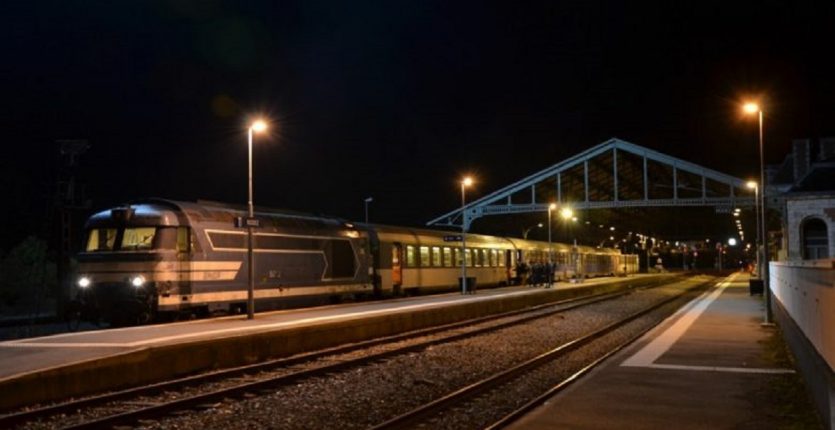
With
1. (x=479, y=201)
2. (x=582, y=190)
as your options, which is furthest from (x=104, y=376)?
(x=582, y=190)

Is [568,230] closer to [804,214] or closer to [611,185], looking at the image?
[611,185]

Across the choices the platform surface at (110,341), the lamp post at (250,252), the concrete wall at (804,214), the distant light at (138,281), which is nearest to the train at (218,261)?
the distant light at (138,281)

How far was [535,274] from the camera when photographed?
5066 centimetres

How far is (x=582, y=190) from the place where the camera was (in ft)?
292

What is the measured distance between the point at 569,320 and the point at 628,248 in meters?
89.6

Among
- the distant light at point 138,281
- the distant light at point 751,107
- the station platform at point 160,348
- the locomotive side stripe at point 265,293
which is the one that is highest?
the distant light at point 751,107

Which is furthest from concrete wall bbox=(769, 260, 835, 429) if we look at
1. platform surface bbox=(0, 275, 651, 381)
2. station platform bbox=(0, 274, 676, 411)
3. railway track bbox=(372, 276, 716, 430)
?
platform surface bbox=(0, 275, 651, 381)

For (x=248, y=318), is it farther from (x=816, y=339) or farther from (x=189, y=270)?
(x=816, y=339)

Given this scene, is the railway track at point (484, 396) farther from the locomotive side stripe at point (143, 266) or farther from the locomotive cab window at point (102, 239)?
the locomotive cab window at point (102, 239)

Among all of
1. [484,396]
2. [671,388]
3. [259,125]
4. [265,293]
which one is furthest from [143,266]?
[671,388]

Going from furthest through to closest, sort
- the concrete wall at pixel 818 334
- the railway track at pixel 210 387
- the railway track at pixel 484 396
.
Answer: the railway track at pixel 210 387 → the railway track at pixel 484 396 → the concrete wall at pixel 818 334

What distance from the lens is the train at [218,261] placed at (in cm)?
2136

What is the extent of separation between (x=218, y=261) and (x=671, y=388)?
14.2m

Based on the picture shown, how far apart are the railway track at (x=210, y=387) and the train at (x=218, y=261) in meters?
5.38
